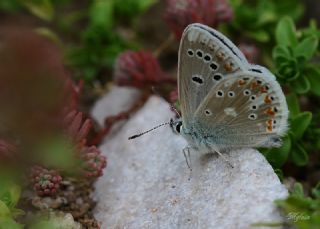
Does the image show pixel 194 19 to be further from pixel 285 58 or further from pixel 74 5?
pixel 74 5

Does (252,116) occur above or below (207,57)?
below

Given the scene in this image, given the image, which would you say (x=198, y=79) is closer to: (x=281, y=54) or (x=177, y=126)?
(x=177, y=126)

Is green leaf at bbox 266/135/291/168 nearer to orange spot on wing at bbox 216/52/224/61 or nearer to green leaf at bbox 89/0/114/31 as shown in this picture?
orange spot on wing at bbox 216/52/224/61

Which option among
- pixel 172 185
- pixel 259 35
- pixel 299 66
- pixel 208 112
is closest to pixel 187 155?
pixel 172 185

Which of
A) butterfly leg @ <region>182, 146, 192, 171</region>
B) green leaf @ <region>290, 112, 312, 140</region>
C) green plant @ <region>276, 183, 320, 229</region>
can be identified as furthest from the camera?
green leaf @ <region>290, 112, 312, 140</region>

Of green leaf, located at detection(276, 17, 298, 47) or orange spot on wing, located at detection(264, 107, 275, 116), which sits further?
green leaf, located at detection(276, 17, 298, 47)

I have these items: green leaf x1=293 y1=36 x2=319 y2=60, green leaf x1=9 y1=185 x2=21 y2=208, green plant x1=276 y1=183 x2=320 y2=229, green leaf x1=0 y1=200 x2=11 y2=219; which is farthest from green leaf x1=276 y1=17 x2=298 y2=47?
green leaf x1=0 y1=200 x2=11 y2=219
